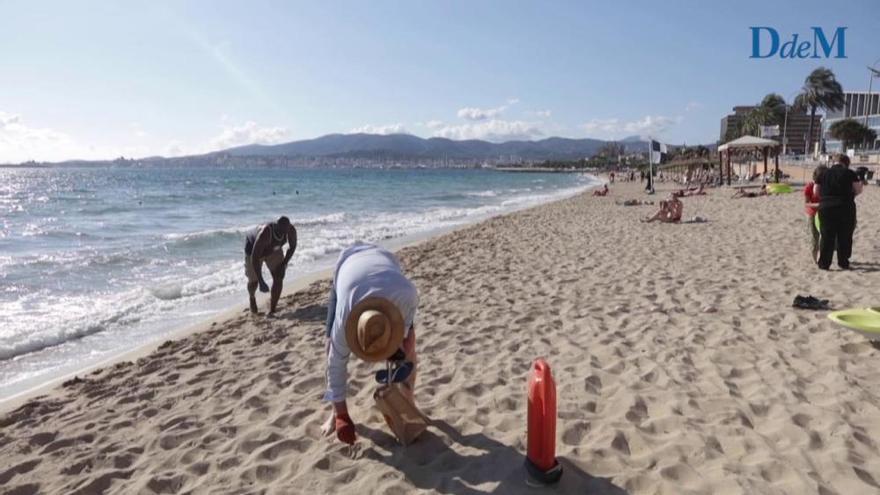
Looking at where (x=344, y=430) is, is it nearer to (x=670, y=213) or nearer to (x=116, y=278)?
(x=116, y=278)

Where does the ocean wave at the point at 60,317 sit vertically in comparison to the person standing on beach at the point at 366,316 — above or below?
below

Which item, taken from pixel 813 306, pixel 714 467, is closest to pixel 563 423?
pixel 714 467

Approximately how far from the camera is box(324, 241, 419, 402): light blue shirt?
261 cm

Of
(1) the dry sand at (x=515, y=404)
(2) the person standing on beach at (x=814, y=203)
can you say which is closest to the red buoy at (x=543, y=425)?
(1) the dry sand at (x=515, y=404)

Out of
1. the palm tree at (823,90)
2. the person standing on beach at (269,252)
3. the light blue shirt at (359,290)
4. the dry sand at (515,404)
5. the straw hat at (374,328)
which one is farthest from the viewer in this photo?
the palm tree at (823,90)

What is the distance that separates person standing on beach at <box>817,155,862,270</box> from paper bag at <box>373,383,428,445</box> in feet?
20.8

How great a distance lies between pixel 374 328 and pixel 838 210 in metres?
6.93

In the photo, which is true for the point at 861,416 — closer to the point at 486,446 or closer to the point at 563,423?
the point at 563,423

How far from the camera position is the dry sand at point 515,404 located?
2855mm

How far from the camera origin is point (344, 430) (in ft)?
10.2

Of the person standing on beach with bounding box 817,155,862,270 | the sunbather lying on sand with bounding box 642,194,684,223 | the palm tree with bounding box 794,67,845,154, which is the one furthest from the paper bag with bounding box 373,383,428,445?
the palm tree with bounding box 794,67,845,154

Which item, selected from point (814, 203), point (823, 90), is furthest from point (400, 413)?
point (823, 90)

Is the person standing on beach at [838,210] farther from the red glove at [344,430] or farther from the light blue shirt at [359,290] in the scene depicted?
the red glove at [344,430]

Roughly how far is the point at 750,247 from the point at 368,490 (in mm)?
8523
